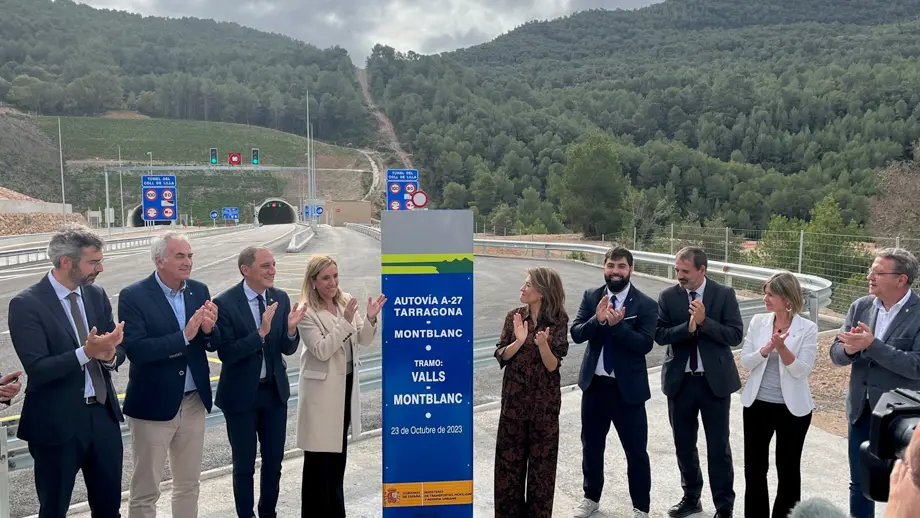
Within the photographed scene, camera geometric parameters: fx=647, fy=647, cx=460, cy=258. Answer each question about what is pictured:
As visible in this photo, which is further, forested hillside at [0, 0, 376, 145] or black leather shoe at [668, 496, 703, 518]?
forested hillside at [0, 0, 376, 145]

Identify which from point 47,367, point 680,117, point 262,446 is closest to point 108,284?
point 262,446

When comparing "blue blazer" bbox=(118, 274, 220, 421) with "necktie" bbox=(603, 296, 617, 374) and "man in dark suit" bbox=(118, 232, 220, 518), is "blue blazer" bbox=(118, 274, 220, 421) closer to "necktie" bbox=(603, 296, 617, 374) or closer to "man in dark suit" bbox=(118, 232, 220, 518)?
"man in dark suit" bbox=(118, 232, 220, 518)

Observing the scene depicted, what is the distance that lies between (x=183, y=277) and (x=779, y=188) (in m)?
73.8

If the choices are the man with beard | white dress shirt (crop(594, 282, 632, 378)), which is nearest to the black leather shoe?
the man with beard

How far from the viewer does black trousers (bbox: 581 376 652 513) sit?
15.2 ft

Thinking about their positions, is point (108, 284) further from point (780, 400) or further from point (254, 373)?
point (780, 400)

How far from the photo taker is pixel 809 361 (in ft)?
14.1

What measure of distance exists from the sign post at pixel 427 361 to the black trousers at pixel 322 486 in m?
0.40

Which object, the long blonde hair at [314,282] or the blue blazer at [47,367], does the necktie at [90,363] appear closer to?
the blue blazer at [47,367]

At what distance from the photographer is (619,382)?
464 centimetres

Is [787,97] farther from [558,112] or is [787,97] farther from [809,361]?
[809,361]

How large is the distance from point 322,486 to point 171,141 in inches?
5045

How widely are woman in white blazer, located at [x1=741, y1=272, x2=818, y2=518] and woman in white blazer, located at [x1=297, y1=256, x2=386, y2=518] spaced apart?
103 inches

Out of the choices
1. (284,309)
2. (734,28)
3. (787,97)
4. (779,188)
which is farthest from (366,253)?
(734,28)
